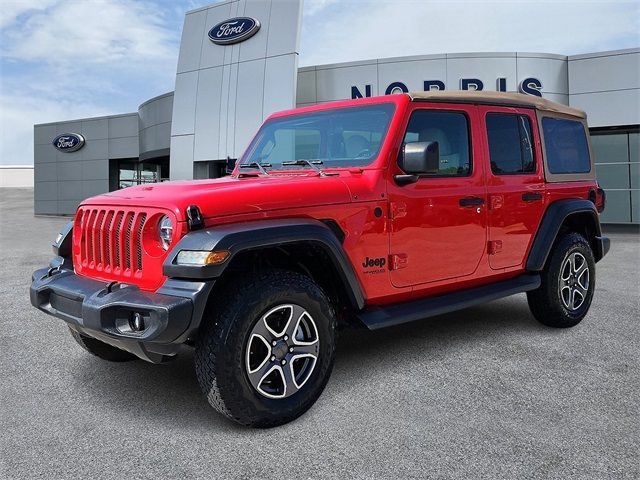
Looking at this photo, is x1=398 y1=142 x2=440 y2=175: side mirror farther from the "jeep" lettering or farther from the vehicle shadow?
the vehicle shadow

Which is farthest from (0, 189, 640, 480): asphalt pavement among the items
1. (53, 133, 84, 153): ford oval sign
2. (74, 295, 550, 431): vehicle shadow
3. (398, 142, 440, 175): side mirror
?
(53, 133, 84, 153): ford oval sign

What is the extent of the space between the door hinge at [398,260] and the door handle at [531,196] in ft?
4.79

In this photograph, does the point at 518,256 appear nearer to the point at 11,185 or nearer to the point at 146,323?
the point at 146,323

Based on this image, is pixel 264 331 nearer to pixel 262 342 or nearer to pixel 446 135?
pixel 262 342

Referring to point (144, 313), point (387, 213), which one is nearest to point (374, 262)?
point (387, 213)

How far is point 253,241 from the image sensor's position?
2.76 meters

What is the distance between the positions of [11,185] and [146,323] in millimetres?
57483

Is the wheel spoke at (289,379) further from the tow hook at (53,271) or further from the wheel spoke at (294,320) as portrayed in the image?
the tow hook at (53,271)

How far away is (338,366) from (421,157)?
5.23ft

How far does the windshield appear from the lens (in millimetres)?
3658

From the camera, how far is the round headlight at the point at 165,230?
2.80 m

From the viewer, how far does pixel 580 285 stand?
16.2 feet

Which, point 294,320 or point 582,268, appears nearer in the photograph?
point 294,320

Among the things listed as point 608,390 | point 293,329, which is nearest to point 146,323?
point 293,329
